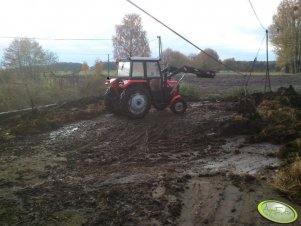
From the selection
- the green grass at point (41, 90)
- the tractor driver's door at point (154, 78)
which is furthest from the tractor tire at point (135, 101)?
the green grass at point (41, 90)

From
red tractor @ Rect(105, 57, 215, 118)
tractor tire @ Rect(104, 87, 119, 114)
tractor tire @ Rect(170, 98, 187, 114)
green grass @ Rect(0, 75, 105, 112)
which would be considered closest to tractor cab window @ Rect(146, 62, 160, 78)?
red tractor @ Rect(105, 57, 215, 118)

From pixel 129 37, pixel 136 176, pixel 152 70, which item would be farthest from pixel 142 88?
pixel 129 37

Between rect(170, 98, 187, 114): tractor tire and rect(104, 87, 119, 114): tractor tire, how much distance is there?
1.88 meters

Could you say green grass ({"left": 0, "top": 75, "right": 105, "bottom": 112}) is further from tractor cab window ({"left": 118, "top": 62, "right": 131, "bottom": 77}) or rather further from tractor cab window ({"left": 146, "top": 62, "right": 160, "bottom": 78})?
tractor cab window ({"left": 146, "top": 62, "right": 160, "bottom": 78})

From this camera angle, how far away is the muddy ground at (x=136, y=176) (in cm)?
482

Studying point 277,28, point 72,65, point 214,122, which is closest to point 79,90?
point 214,122

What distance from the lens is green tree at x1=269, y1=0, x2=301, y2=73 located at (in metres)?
42.4

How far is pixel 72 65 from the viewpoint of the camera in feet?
133

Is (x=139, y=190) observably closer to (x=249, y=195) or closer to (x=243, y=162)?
(x=249, y=195)

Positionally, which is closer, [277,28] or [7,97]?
[7,97]

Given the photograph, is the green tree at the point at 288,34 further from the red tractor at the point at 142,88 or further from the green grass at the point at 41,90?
the red tractor at the point at 142,88

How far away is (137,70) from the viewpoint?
38.6 feet

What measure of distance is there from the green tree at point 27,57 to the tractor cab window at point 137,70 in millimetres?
10819

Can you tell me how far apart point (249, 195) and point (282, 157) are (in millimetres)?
2111
